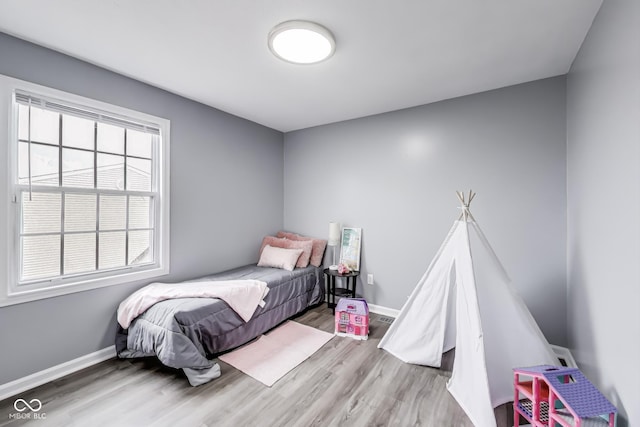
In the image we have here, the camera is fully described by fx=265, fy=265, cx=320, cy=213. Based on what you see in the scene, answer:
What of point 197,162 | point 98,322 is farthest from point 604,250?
point 98,322

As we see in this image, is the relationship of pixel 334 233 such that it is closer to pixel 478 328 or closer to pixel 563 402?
pixel 478 328

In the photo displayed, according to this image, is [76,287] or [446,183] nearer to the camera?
[76,287]

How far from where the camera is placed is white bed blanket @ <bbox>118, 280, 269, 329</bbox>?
7.27 feet

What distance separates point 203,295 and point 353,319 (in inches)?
58.5

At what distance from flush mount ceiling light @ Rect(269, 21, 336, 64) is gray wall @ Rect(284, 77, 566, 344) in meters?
1.56

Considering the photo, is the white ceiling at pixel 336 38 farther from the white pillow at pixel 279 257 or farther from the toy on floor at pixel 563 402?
the toy on floor at pixel 563 402

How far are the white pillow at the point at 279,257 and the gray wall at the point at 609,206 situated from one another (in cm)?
264

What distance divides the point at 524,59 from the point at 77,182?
12.4 feet

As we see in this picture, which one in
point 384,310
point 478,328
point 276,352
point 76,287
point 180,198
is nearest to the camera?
point 478,328

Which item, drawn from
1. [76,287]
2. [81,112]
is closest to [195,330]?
[76,287]

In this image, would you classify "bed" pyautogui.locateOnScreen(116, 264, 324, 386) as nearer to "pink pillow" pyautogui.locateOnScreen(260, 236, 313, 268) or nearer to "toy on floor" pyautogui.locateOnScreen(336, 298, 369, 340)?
"pink pillow" pyautogui.locateOnScreen(260, 236, 313, 268)

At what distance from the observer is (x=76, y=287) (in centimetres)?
212

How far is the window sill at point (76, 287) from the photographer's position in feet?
6.10

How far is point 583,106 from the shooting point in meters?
1.89
